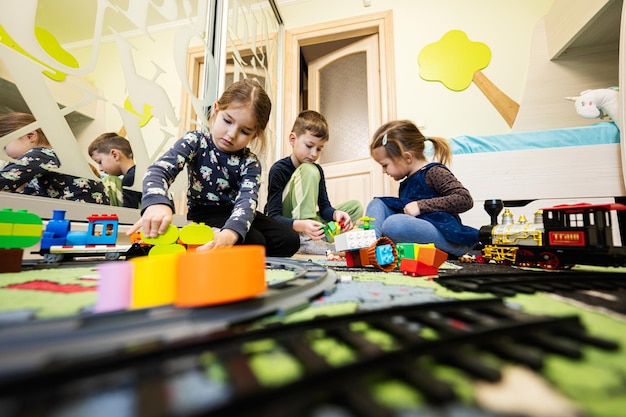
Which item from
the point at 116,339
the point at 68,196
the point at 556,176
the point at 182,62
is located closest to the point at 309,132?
the point at 182,62

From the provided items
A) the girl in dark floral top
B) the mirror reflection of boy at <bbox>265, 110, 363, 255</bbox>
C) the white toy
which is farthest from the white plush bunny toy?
the girl in dark floral top

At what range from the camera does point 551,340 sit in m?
0.22

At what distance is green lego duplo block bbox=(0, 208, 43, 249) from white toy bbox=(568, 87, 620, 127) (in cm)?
214

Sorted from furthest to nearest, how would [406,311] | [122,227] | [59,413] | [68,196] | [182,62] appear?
[182,62]
[122,227]
[68,196]
[406,311]
[59,413]

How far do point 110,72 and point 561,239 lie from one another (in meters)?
1.44

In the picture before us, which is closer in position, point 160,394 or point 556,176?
point 160,394

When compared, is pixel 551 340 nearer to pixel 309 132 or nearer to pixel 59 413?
pixel 59 413

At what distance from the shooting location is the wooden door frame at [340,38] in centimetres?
215

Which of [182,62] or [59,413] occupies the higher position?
[182,62]

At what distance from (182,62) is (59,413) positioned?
4.75 ft

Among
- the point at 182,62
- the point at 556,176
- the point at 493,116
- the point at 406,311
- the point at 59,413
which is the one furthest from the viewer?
the point at 493,116

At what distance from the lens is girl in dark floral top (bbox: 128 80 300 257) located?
815 mm

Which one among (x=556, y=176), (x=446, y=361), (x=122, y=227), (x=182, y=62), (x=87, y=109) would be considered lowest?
(x=446, y=361)

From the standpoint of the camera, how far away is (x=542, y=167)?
1402 millimetres
